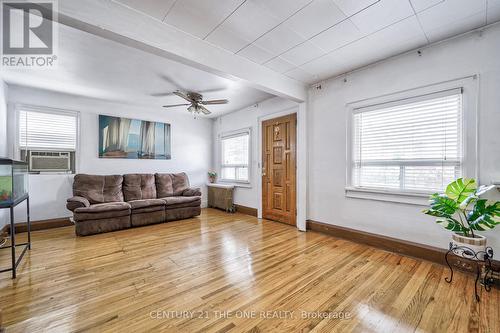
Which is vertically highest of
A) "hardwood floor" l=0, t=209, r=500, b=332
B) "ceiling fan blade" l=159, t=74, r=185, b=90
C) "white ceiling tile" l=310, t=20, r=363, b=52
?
"white ceiling tile" l=310, t=20, r=363, b=52

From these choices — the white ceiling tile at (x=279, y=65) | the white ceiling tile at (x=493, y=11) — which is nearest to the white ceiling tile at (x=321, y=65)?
the white ceiling tile at (x=279, y=65)

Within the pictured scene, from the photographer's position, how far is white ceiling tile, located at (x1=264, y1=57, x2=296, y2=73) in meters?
3.03

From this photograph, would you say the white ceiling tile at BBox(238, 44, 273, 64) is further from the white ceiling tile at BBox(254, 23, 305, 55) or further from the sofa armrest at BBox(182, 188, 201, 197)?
the sofa armrest at BBox(182, 188, 201, 197)

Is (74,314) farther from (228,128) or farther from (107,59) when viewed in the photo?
(228,128)

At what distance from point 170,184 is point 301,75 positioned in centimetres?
385

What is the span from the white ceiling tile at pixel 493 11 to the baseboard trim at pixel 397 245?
2501 millimetres

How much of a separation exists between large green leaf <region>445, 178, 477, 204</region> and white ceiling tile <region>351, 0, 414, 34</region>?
178 cm

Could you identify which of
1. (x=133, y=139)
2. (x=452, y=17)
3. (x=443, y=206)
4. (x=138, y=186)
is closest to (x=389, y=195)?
(x=443, y=206)

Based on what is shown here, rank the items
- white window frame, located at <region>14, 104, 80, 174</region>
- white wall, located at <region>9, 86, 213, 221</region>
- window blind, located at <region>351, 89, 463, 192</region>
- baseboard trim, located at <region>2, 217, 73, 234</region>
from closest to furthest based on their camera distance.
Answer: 1. window blind, located at <region>351, 89, 463, 192</region>
2. baseboard trim, located at <region>2, 217, 73, 234</region>
3. white window frame, located at <region>14, 104, 80, 174</region>
4. white wall, located at <region>9, 86, 213, 221</region>

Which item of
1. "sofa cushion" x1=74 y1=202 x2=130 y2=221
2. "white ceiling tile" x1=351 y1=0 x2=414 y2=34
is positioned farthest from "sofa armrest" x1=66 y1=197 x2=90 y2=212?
"white ceiling tile" x1=351 y1=0 x2=414 y2=34

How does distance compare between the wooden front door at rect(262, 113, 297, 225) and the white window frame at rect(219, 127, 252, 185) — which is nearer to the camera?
the wooden front door at rect(262, 113, 297, 225)

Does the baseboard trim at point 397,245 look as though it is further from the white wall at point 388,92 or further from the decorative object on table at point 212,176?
the decorative object on table at point 212,176

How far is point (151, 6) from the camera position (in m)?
1.99

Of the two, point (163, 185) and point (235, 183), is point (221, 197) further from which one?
point (163, 185)
